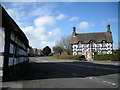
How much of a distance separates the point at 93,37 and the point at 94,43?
330cm

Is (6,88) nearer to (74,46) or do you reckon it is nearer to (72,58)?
(72,58)

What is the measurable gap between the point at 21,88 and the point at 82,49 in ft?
167

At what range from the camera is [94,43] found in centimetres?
5603

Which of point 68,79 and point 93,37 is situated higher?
point 93,37

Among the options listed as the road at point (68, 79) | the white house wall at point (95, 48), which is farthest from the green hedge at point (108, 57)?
the road at point (68, 79)

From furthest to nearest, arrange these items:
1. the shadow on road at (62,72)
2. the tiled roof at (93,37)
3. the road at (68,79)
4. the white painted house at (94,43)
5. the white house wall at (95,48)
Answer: the tiled roof at (93,37), the white painted house at (94,43), the white house wall at (95,48), the shadow on road at (62,72), the road at (68,79)

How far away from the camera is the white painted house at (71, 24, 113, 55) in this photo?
5412 cm

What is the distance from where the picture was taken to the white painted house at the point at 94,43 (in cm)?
5412

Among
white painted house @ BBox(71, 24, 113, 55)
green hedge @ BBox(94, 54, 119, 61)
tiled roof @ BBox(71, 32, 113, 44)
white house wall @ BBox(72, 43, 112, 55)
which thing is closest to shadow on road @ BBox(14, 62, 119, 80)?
green hedge @ BBox(94, 54, 119, 61)

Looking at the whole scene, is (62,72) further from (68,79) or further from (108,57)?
(108,57)

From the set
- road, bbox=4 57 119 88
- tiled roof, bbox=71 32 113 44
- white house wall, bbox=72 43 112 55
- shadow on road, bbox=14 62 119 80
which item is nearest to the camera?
road, bbox=4 57 119 88

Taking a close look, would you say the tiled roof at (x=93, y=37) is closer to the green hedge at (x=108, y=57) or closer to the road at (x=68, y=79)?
the green hedge at (x=108, y=57)

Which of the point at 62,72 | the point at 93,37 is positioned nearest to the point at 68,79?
the point at 62,72

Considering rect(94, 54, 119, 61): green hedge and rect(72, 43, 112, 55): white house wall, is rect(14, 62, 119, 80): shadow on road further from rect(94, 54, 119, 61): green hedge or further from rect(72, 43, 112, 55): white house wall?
rect(72, 43, 112, 55): white house wall
